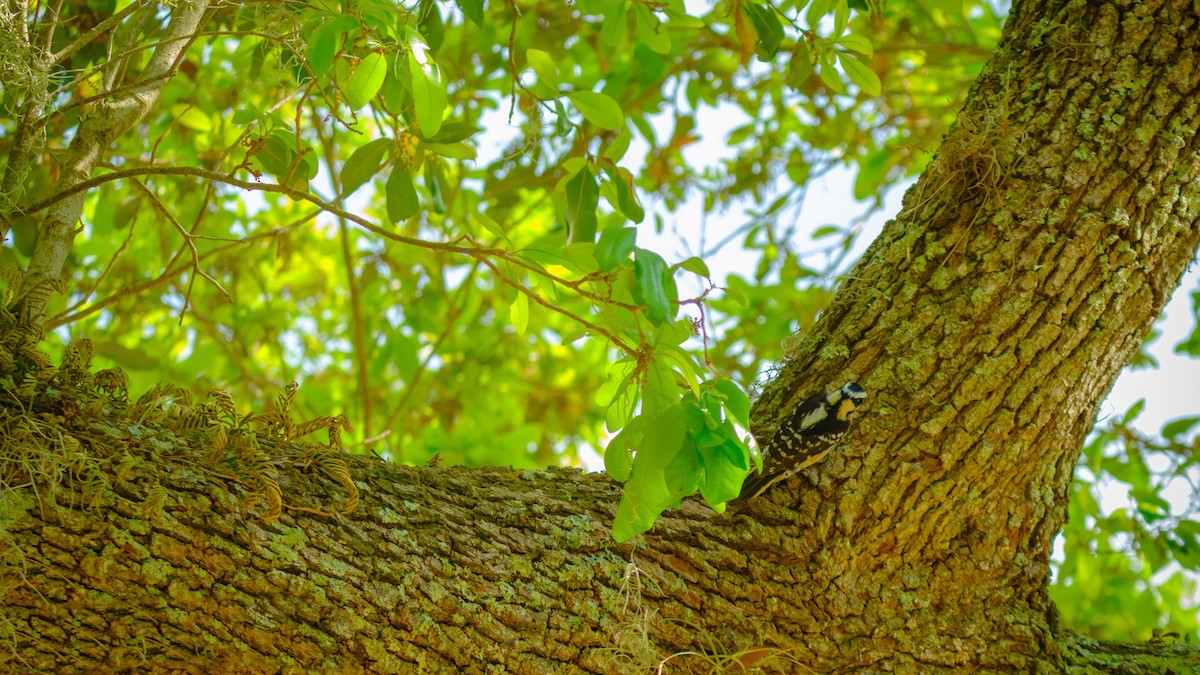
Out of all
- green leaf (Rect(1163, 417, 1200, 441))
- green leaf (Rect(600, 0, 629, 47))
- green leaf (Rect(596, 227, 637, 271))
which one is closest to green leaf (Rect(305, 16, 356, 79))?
green leaf (Rect(596, 227, 637, 271))

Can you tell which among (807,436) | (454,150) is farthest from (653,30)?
(807,436)

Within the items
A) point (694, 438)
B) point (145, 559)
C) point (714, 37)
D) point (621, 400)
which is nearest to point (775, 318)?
point (714, 37)

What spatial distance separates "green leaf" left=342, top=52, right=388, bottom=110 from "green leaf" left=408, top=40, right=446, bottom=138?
4 cm

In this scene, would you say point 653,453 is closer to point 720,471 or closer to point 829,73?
point 720,471

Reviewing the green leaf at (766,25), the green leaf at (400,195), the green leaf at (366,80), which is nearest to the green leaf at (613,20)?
the green leaf at (766,25)

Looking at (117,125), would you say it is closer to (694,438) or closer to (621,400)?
(621,400)

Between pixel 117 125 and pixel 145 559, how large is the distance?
2.32ft

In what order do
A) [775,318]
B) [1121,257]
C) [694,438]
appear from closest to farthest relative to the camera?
[694,438], [1121,257], [775,318]

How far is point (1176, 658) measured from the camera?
1.44m

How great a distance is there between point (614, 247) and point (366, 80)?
0.40 meters

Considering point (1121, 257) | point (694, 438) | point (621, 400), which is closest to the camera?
point (694, 438)

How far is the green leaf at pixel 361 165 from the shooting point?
1.34 metres

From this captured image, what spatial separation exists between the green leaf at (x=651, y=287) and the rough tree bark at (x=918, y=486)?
1.68 ft

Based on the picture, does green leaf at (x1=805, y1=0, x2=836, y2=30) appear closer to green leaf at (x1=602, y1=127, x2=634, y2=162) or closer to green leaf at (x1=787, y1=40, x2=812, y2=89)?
green leaf at (x1=787, y1=40, x2=812, y2=89)
